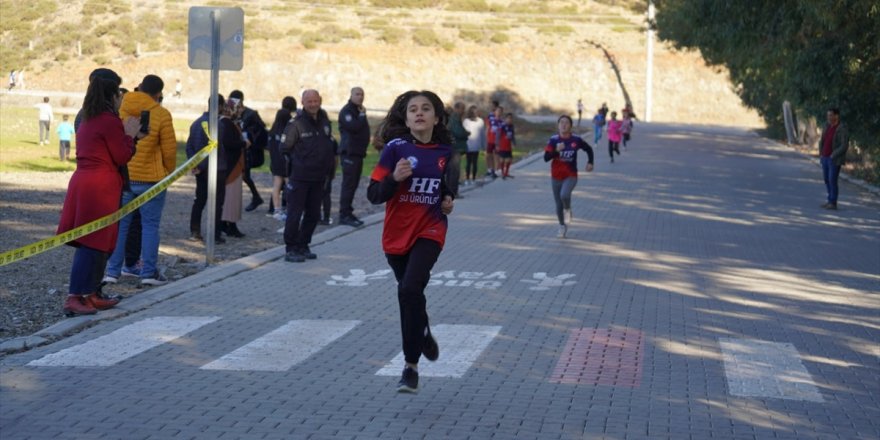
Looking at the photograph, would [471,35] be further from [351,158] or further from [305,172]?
[305,172]

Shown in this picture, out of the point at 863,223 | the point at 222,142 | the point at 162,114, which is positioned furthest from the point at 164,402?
the point at 863,223

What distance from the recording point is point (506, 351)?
925 cm

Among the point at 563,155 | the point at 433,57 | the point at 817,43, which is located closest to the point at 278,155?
the point at 563,155

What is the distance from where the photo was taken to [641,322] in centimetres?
1066

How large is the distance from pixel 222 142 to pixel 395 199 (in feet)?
28.9

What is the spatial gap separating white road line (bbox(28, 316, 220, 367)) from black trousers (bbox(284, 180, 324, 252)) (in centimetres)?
369

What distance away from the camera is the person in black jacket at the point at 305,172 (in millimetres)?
14211

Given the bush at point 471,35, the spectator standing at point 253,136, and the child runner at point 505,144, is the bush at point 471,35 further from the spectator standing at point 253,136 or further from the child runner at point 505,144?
the spectator standing at point 253,136

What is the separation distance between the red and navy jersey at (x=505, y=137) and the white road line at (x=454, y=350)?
18341mm

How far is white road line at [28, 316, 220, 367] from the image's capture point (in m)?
8.53

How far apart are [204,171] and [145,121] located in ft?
13.6

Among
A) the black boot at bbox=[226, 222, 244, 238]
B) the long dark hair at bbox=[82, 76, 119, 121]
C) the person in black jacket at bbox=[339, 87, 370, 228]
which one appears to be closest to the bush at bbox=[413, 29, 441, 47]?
the person in black jacket at bbox=[339, 87, 370, 228]

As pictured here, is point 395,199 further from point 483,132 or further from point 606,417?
point 483,132

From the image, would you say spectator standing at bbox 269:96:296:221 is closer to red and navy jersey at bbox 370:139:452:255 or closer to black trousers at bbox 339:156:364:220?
black trousers at bbox 339:156:364:220
